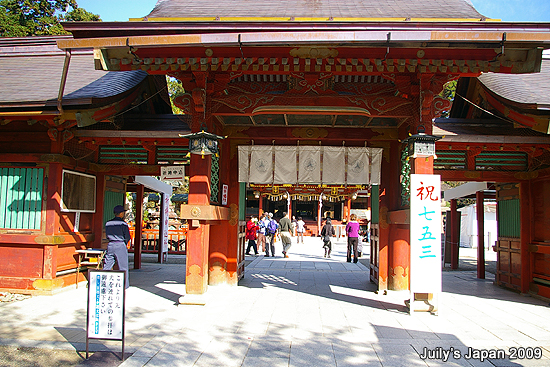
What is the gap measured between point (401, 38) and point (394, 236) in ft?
14.6

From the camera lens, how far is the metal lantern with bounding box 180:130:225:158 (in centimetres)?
673

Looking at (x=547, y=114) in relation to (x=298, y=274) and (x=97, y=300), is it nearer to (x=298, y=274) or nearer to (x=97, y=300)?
(x=298, y=274)

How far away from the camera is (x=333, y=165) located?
875 cm

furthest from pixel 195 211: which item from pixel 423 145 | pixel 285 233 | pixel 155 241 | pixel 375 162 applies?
pixel 155 241

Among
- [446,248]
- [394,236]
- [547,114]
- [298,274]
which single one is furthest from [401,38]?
[446,248]

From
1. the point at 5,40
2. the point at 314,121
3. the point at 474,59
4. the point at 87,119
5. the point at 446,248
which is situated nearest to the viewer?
the point at 474,59

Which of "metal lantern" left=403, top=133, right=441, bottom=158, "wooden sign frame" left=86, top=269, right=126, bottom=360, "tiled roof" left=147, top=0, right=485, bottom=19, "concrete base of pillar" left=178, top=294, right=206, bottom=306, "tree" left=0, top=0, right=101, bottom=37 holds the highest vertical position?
"tree" left=0, top=0, right=101, bottom=37

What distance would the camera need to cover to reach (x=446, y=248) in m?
13.6

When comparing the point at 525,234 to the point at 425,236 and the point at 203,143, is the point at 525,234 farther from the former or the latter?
the point at 203,143

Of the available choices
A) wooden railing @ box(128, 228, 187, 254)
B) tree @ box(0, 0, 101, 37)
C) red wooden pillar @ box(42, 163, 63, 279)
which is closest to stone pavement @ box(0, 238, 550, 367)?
red wooden pillar @ box(42, 163, 63, 279)

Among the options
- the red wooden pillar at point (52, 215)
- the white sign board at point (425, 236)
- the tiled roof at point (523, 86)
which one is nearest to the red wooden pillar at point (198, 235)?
the red wooden pillar at point (52, 215)

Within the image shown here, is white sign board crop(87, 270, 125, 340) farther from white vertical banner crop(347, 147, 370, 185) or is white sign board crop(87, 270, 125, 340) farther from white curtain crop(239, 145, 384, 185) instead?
white vertical banner crop(347, 147, 370, 185)

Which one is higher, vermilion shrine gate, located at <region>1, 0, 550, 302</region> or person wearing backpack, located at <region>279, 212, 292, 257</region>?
vermilion shrine gate, located at <region>1, 0, 550, 302</region>

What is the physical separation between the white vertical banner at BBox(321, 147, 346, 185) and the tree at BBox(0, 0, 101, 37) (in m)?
17.6
